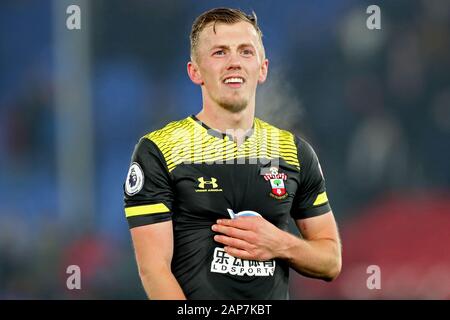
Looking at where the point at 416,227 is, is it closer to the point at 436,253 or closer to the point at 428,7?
the point at 436,253

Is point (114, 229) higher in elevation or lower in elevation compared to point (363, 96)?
lower

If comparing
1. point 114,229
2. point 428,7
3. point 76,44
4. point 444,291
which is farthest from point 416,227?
point 76,44

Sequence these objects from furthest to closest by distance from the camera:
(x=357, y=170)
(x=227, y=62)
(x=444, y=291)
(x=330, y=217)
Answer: (x=357, y=170) → (x=444, y=291) → (x=330, y=217) → (x=227, y=62)

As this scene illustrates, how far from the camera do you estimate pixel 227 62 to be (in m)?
2.99

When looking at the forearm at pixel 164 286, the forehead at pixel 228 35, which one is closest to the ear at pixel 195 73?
the forehead at pixel 228 35

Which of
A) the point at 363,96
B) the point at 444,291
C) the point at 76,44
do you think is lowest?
the point at 444,291

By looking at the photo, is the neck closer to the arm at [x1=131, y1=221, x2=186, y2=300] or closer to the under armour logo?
the under armour logo

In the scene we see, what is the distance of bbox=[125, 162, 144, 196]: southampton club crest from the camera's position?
A: 2.93 m

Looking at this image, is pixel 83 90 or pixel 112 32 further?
pixel 112 32

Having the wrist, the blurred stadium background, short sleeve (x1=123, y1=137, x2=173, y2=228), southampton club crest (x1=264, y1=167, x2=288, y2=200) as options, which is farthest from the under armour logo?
the blurred stadium background

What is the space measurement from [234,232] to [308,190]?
0.52 metres

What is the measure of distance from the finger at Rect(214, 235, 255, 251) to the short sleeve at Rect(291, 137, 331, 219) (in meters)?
0.43

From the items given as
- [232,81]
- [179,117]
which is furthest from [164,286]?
[179,117]

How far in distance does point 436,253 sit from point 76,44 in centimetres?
391
